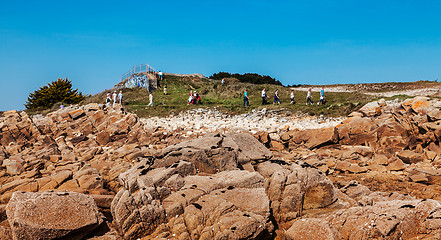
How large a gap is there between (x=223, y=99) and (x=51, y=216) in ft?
125

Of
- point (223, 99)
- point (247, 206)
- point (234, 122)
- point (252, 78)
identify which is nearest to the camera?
point (247, 206)

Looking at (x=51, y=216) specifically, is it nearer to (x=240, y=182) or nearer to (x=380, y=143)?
Answer: (x=240, y=182)

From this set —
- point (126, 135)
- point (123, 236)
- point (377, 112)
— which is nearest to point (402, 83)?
point (377, 112)

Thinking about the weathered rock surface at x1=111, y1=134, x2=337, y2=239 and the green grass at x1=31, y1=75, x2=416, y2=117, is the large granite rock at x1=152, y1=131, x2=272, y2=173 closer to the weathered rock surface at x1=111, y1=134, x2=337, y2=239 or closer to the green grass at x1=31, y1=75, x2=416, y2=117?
the weathered rock surface at x1=111, y1=134, x2=337, y2=239

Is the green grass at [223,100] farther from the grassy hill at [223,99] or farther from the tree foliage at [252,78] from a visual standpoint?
the tree foliage at [252,78]

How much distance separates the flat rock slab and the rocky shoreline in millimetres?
30

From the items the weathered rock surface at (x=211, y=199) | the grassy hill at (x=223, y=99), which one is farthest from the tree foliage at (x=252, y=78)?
the weathered rock surface at (x=211, y=199)

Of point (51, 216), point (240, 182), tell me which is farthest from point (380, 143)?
point (51, 216)

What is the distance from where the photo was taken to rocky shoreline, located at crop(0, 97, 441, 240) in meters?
9.70

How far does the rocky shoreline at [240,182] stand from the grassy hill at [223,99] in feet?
13.3

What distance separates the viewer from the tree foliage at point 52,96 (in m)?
52.2

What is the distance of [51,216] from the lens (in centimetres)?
968

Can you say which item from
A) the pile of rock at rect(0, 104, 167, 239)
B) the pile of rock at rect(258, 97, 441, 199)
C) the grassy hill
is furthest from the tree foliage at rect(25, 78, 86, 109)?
the pile of rock at rect(258, 97, 441, 199)

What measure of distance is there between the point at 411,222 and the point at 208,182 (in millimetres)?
6689
